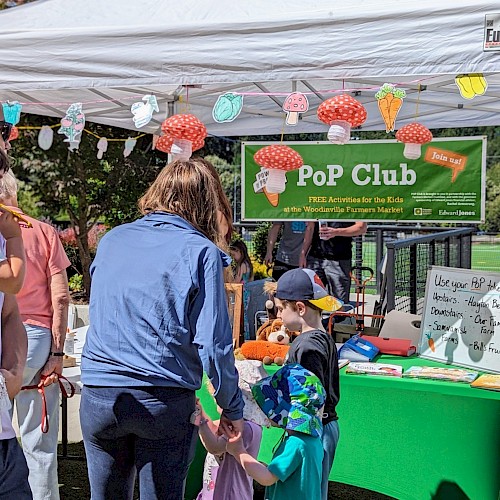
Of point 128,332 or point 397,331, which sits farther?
point 397,331

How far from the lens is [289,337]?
356cm

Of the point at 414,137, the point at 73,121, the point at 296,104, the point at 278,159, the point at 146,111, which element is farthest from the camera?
the point at 414,137

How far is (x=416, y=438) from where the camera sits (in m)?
3.14

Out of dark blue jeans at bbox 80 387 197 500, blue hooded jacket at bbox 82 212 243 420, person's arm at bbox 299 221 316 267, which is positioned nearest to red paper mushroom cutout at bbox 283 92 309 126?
blue hooded jacket at bbox 82 212 243 420

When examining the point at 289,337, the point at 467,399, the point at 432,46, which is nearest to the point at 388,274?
the point at 289,337

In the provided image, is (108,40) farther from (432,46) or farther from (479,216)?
(479,216)

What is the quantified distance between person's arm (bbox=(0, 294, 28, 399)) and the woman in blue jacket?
0.35 m

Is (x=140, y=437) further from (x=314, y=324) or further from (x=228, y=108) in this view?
(x=228, y=108)

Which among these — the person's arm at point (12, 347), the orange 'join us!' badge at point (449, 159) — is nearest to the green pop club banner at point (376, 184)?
the orange 'join us!' badge at point (449, 159)

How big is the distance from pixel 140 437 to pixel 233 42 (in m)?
1.79

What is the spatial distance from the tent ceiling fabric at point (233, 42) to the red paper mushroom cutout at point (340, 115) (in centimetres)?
59

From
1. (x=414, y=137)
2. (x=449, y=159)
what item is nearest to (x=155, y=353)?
(x=414, y=137)

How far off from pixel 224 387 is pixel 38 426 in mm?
1620

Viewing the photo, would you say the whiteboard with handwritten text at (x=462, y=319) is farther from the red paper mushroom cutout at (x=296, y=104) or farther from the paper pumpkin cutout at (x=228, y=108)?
the paper pumpkin cutout at (x=228, y=108)
